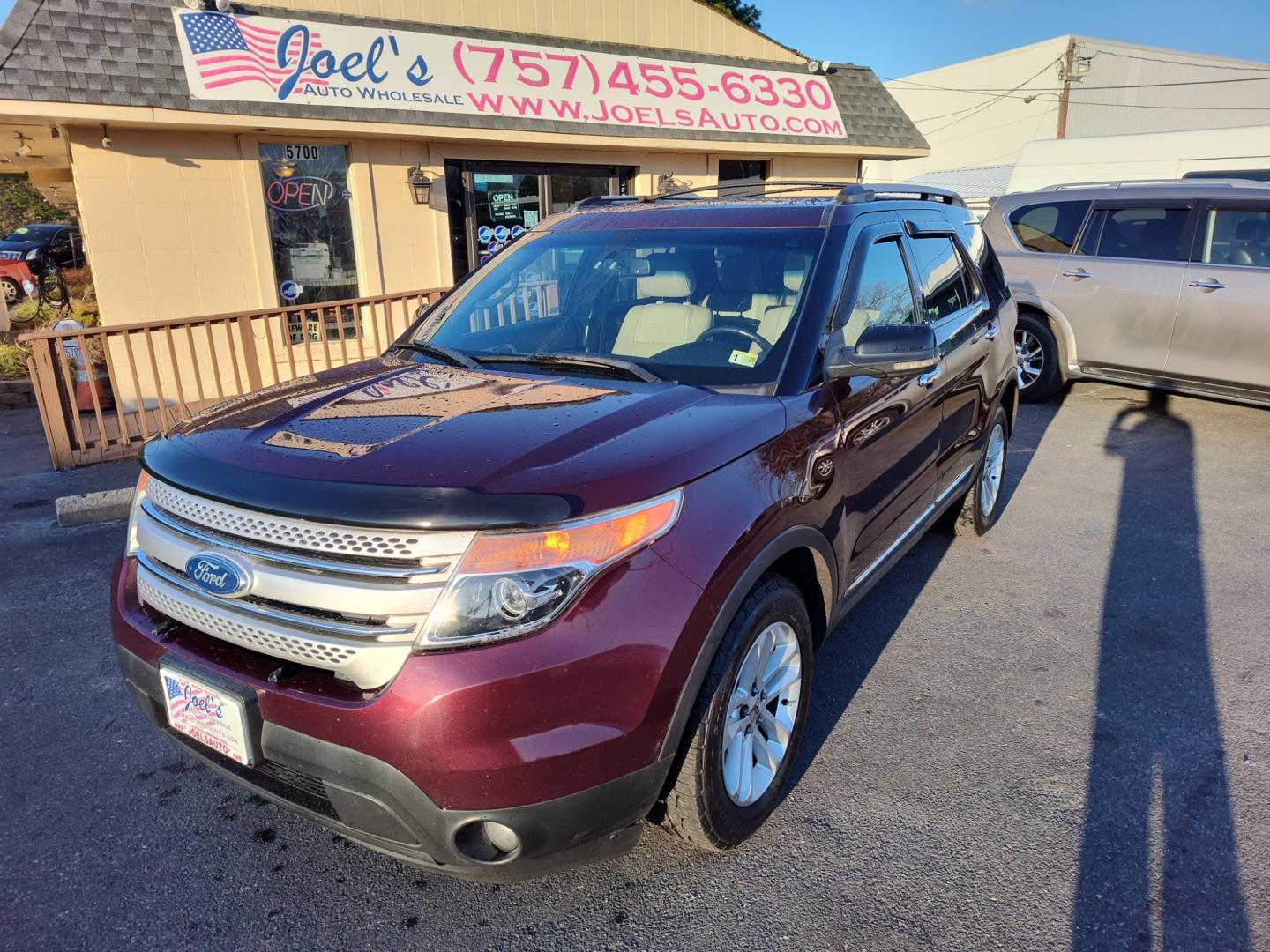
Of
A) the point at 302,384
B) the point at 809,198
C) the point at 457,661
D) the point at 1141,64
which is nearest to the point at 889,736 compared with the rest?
the point at 457,661

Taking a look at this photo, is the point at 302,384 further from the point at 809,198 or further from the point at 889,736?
the point at 889,736

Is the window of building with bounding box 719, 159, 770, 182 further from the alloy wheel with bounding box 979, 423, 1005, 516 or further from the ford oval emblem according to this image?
the ford oval emblem

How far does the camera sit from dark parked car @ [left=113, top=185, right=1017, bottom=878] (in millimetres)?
1874

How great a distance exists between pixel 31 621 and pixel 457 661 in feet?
11.2

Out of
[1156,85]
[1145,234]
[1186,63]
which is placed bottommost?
[1145,234]

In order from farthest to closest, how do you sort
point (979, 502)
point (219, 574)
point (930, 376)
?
1. point (979, 502)
2. point (930, 376)
3. point (219, 574)

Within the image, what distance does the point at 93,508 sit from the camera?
5406mm

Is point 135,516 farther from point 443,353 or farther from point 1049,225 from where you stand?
point 1049,225

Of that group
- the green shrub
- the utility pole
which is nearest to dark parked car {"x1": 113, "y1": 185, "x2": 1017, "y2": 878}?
the green shrub

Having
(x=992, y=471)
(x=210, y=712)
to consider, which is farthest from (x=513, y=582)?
(x=992, y=471)

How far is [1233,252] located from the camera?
7.05 metres

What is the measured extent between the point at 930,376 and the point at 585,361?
159cm

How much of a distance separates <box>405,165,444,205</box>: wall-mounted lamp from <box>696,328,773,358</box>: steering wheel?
790 cm

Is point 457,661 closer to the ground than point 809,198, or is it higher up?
closer to the ground
